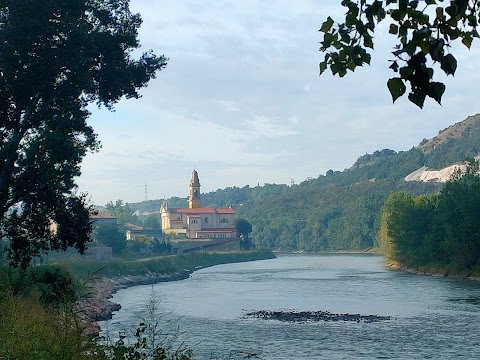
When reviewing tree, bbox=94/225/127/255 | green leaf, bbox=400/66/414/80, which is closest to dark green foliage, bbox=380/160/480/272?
tree, bbox=94/225/127/255

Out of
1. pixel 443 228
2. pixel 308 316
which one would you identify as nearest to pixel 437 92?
pixel 308 316

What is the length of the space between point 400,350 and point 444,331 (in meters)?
6.34

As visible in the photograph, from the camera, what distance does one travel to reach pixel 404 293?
60.3 metres

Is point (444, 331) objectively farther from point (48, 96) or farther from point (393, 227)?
point (393, 227)

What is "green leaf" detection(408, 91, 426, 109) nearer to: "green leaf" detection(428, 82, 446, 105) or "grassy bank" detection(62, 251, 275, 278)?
"green leaf" detection(428, 82, 446, 105)

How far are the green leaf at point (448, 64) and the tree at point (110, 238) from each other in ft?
371

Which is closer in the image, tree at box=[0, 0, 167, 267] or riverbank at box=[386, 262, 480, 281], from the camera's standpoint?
tree at box=[0, 0, 167, 267]

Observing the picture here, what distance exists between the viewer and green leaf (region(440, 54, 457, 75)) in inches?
189

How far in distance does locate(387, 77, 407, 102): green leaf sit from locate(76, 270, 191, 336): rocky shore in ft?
65.1

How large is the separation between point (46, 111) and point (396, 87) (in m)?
22.6

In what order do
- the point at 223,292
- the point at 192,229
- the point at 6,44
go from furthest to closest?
the point at 192,229 → the point at 223,292 → the point at 6,44

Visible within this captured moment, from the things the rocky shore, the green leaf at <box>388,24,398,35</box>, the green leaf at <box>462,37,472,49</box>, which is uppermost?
the green leaf at <box>388,24,398,35</box>

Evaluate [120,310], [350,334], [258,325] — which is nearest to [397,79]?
[350,334]

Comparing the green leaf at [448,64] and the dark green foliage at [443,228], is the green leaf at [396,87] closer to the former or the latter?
the green leaf at [448,64]
